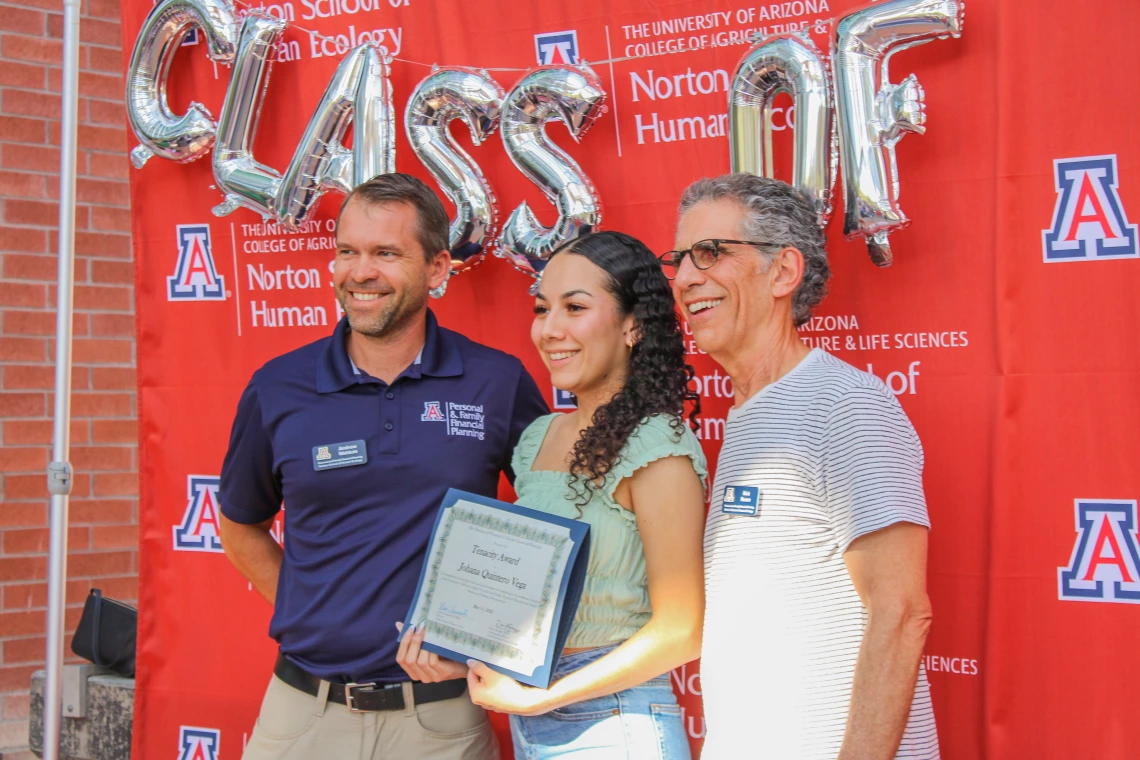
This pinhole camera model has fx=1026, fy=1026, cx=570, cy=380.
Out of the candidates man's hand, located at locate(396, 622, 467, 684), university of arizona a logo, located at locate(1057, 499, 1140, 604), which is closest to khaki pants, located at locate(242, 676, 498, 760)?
man's hand, located at locate(396, 622, 467, 684)

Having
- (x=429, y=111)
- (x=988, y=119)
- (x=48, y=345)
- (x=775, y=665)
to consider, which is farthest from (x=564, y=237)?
(x=48, y=345)

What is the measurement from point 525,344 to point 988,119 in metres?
1.35

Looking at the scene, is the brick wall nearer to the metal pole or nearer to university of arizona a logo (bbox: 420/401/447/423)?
the metal pole

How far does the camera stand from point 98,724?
3.67m

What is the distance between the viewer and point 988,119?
242cm

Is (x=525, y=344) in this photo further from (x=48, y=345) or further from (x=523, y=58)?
(x=48, y=345)

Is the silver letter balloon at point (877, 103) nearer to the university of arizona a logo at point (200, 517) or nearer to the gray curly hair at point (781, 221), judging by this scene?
the gray curly hair at point (781, 221)

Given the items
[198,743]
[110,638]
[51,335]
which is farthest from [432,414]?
[51,335]

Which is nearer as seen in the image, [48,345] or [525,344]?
[525,344]

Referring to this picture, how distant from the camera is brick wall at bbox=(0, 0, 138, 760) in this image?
4078 mm

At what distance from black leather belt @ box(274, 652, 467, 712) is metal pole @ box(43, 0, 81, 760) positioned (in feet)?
4.15

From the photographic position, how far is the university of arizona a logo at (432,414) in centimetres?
239

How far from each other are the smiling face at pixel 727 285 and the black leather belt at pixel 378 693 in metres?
0.99

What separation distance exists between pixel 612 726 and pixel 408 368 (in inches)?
38.4
